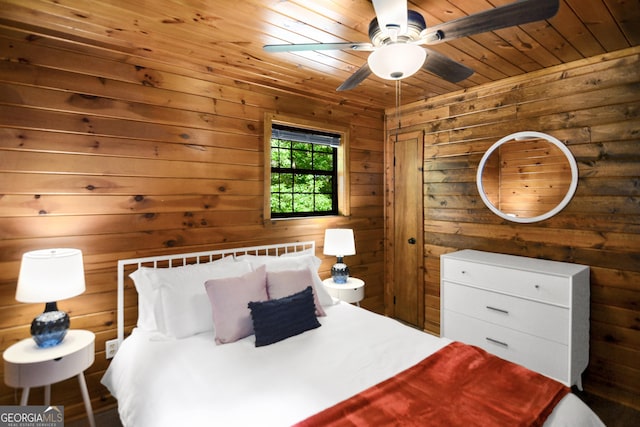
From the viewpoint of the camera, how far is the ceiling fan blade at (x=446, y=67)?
1741 mm

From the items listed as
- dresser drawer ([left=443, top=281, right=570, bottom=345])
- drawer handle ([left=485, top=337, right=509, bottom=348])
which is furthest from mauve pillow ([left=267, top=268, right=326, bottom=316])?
drawer handle ([left=485, top=337, right=509, bottom=348])

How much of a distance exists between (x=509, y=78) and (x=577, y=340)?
2.09 metres

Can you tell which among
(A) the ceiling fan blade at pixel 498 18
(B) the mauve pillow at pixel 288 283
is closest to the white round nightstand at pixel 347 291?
(B) the mauve pillow at pixel 288 283

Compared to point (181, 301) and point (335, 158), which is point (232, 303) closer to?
point (181, 301)

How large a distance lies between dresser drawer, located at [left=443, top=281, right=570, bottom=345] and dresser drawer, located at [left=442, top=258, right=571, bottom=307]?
0.05 meters

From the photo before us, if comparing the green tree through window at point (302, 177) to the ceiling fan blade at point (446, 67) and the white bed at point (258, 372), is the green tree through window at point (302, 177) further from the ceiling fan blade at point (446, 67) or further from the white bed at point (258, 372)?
the ceiling fan blade at point (446, 67)

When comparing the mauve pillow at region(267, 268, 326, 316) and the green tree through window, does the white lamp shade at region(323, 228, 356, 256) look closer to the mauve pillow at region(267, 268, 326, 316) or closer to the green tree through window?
the green tree through window

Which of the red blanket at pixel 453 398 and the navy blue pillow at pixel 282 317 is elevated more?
the navy blue pillow at pixel 282 317

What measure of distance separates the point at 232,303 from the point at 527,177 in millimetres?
2529

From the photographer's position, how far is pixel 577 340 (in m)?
2.24

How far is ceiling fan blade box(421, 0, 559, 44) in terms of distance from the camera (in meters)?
1.26

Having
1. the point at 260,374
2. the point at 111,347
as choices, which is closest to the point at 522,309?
the point at 260,374

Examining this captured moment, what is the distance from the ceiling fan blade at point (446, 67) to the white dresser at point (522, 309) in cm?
145

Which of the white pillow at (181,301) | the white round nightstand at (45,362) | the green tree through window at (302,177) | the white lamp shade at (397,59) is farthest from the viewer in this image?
the green tree through window at (302,177)
